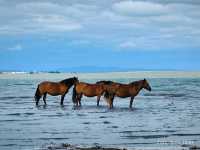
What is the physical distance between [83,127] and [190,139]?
13.4 feet

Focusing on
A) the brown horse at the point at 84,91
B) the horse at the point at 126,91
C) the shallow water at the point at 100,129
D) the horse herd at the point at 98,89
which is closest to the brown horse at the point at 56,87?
the horse herd at the point at 98,89

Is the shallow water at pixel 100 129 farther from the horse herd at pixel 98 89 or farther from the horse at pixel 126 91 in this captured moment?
the horse herd at pixel 98 89

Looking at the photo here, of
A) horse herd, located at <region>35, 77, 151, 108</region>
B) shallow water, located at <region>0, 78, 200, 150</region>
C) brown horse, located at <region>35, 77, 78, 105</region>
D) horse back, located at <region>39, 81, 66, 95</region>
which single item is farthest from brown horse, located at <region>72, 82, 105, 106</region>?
shallow water, located at <region>0, 78, 200, 150</region>

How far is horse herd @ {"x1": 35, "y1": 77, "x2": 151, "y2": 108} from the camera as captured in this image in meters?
25.0

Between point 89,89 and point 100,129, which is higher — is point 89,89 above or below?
above

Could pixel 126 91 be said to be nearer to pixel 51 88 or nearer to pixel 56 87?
pixel 56 87

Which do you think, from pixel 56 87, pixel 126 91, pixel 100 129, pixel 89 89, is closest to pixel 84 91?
pixel 89 89

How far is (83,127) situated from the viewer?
16.4m

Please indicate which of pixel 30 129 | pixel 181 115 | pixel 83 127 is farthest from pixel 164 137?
pixel 181 115

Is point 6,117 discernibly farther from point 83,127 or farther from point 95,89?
point 95,89

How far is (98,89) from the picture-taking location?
26266 millimetres

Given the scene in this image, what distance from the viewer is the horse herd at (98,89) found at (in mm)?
25031

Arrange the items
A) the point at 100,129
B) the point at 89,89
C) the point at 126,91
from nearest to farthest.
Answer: the point at 100,129, the point at 126,91, the point at 89,89

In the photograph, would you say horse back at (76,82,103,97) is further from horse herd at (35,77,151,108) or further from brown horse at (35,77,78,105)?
brown horse at (35,77,78,105)
